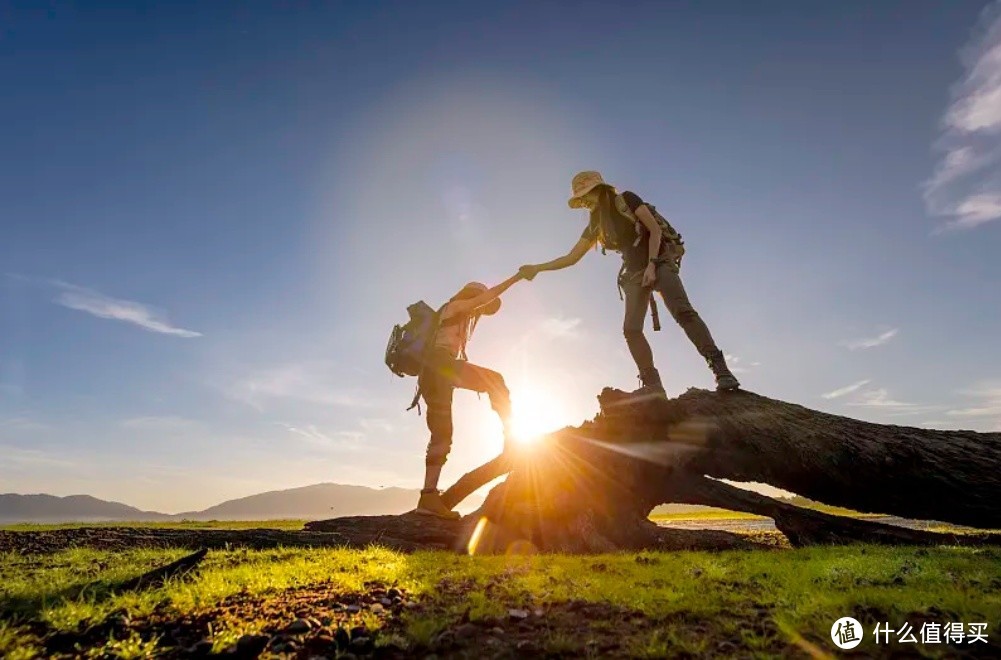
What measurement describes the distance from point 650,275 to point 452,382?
16.2 feet

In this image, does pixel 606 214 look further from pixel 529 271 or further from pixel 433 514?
pixel 433 514

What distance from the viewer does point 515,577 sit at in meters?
5.75

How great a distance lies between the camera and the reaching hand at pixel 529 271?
11320 millimetres

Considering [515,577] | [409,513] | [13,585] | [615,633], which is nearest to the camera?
[615,633]

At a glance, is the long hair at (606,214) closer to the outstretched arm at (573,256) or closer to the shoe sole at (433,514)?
the outstretched arm at (573,256)

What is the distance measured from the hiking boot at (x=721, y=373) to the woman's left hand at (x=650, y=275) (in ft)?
5.75

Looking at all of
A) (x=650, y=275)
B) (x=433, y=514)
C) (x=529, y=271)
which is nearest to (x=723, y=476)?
(x=650, y=275)

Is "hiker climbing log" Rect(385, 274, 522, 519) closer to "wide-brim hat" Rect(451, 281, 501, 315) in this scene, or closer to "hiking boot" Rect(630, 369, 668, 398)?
"wide-brim hat" Rect(451, 281, 501, 315)

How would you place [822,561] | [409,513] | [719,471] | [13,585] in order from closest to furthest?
[13,585] → [822,561] → [719,471] → [409,513]

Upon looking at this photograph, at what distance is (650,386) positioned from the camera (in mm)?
10297

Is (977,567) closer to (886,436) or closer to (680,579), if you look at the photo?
(886,436)

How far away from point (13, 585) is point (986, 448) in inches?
494

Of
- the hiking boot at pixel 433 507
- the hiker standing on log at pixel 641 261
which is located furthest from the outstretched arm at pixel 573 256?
the hiking boot at pixel 433 507

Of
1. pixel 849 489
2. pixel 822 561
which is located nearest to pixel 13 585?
pixel 822 561
